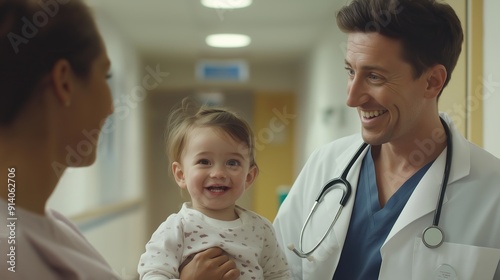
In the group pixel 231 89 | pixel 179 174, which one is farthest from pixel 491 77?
pixel 231 89

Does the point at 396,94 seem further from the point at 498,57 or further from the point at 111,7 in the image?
the point at 111,7

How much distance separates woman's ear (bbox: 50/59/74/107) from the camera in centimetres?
54

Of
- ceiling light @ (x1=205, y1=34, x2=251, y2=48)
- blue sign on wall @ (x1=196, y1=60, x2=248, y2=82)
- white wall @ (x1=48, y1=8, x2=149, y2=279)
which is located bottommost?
white wall @ (x1=48, y1=8, x2=149, y2=279)

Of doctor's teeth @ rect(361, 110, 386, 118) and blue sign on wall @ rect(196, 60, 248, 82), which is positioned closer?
doctor's teeth @ rect(361, 110, 386, 118)

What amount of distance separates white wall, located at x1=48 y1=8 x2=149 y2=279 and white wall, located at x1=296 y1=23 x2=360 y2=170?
1.32 meters

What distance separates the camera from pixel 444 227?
3.41 ft

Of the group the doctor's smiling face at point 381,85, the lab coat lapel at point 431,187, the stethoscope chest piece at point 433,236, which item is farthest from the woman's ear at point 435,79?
the stethoscope chest piece at point 433,236

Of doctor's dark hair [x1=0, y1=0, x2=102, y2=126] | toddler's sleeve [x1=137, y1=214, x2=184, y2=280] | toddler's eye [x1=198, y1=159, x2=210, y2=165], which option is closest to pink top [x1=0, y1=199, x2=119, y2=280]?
doctor's dark hair [x1=0, y1=0, x2=102, y2=126]

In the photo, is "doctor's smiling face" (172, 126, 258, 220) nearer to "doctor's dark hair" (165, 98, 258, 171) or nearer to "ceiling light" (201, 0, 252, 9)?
"doctor's dark hair" (165, 98, 258, 171)

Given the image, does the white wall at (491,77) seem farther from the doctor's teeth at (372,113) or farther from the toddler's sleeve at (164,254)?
the toddler's sleeve at (164,254)

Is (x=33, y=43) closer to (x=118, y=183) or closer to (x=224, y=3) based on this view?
(x=224, y=3)

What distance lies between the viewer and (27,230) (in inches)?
22.4

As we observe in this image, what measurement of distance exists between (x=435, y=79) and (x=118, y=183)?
316cm

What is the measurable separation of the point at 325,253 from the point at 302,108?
400 cm
